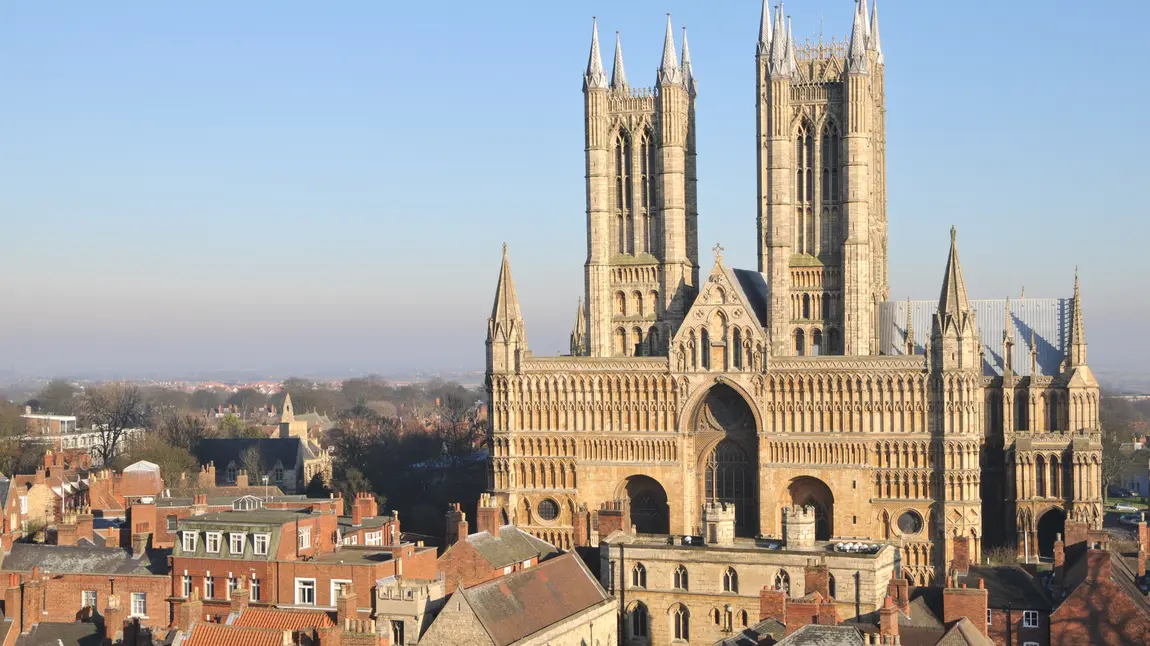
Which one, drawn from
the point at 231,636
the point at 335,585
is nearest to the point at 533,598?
the point at 335,585

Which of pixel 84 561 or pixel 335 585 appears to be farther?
pixel 84 561

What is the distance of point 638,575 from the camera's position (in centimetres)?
7062

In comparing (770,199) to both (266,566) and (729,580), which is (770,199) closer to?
(729,580)

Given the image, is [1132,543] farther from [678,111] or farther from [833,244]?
[678,111]

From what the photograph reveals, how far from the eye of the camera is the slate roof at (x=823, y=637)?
4838 cm

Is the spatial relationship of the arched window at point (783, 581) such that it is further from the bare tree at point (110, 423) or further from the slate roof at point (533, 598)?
the bare tree at point (110, 423)

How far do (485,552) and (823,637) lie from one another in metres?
23.0

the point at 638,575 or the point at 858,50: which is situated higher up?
the point at 858,50

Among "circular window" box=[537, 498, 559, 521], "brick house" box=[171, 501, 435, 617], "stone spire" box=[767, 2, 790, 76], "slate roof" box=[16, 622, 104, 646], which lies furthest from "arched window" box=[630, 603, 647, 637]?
"stone spire" box=[767, 2, 790, 76]

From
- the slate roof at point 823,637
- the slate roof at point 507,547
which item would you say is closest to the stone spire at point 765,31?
the slate roof at point 507,547

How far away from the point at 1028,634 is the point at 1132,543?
26.0 m

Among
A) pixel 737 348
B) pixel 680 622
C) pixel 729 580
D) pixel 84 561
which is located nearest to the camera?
pixel 84 561

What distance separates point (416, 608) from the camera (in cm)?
5725

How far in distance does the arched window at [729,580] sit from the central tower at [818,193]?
2947 centimetres
